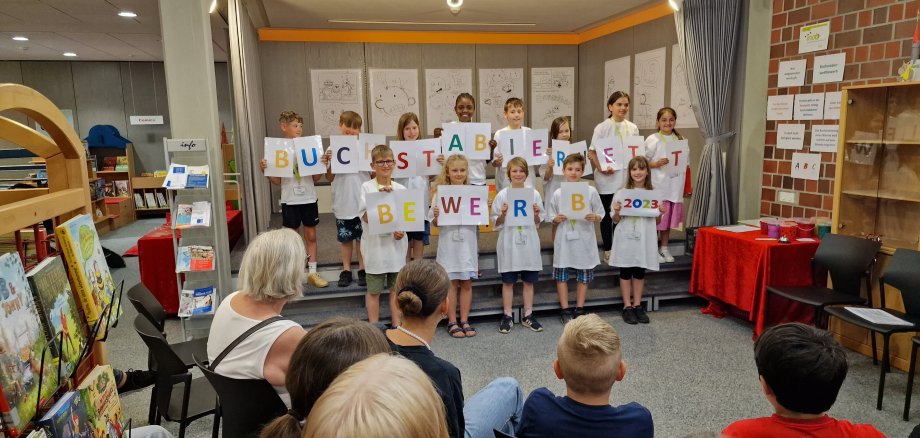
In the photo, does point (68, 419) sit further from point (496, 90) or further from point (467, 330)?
point (496, 90)

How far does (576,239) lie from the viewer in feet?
13.8

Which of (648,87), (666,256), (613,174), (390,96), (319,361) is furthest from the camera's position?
(390,96)

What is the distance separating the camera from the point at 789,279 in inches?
157

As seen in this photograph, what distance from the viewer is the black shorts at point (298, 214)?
4309mm

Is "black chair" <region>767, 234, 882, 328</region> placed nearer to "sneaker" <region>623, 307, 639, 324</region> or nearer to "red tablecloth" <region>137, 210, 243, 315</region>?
"sneaker" <region>623, 307, 639, 324</region>

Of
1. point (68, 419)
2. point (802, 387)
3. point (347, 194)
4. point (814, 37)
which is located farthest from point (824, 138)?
point (68, 419)

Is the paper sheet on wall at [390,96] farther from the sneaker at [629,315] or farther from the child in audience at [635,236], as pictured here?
the sneaker at [629,315]

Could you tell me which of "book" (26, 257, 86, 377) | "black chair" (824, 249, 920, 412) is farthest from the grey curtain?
"book" (26, 257, 86, 377)

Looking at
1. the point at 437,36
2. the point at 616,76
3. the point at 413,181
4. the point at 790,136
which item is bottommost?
the point at 413,181

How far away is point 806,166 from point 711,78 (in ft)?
3.40

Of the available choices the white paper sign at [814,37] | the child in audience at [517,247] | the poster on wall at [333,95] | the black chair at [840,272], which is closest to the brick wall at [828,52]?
the white paper sign at [814,37]

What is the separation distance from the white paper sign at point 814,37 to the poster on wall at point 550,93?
3925 millimetres

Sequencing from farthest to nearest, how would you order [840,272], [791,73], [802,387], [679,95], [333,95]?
[333,95] < [679,95] < [791,73] < [840,272] < [802,387]

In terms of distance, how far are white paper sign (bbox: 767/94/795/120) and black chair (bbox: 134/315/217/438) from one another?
14.6 ft
